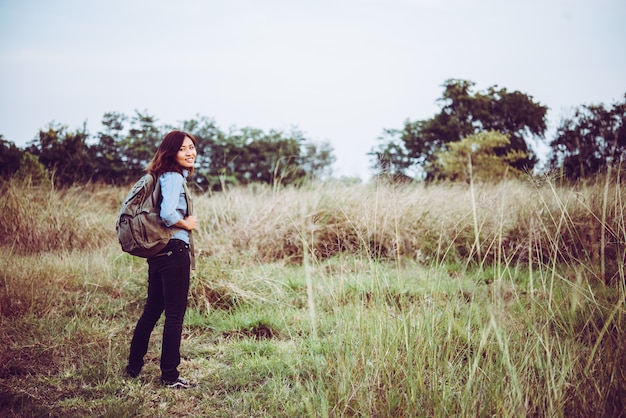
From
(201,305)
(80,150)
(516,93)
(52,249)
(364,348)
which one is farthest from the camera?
(516,93)

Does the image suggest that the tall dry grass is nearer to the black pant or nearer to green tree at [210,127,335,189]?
the black pant

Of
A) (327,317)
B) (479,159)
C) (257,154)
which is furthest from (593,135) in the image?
(257,154)

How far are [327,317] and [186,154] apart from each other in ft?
6.69

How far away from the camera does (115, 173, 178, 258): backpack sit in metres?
2.79

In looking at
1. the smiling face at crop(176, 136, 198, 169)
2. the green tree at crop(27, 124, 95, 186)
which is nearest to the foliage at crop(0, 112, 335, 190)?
the green tree at crop(27, 124, 95, 186)

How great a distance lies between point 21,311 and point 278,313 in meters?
2.69

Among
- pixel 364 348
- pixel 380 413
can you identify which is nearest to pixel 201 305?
pixel 364 348

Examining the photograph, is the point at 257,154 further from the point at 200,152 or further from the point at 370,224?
the point at 370,224

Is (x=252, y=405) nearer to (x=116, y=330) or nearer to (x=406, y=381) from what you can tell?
(x=406, y=381)

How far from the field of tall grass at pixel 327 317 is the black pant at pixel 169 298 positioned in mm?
264

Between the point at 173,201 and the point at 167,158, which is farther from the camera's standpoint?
the point at 167,158

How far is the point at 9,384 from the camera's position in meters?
3.03

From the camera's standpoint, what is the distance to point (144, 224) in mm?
2807

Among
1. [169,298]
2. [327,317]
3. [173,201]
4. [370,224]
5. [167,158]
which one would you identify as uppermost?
[167,158]
